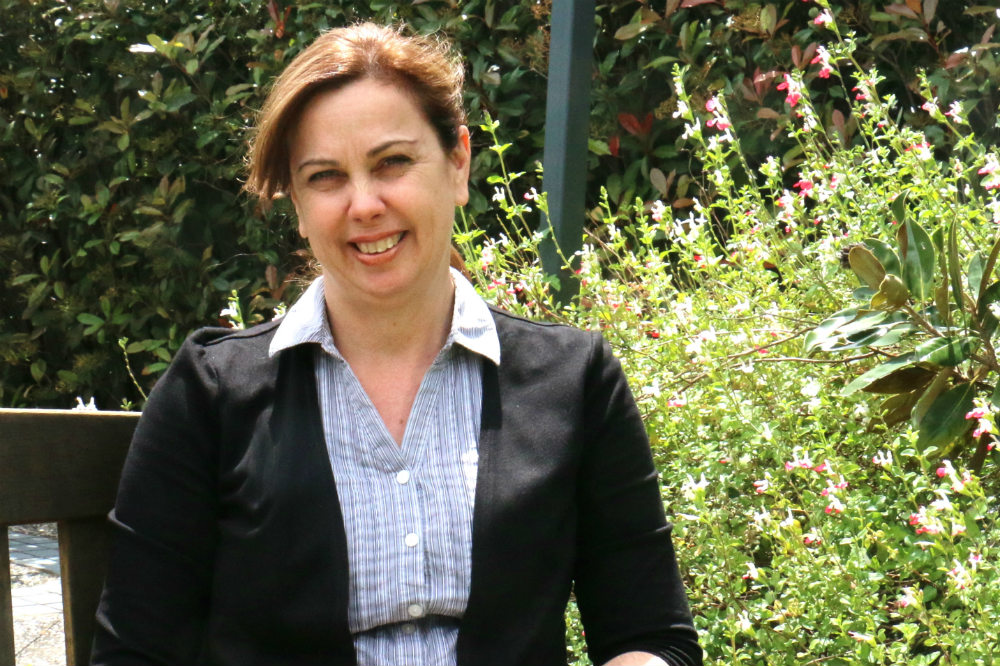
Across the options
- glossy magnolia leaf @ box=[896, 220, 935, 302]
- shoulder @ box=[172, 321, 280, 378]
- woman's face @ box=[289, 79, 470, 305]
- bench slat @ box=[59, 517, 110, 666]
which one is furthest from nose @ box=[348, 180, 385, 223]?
glossy magnolia leaf @ box=[896, 220, 935, 302]

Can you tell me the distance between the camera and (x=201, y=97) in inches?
204

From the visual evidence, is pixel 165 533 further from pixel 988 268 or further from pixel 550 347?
pixel 988 268

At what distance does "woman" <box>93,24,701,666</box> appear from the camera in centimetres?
175

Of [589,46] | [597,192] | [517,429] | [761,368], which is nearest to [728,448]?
[761,368]

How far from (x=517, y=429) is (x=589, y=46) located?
207cm

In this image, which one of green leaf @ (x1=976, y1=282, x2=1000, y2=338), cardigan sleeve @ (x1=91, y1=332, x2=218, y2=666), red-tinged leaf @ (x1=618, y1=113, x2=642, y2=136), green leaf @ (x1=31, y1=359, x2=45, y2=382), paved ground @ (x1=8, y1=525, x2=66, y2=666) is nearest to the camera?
cardigan sleeve @ (x1=91, y1=332, x2=218, y2=666)

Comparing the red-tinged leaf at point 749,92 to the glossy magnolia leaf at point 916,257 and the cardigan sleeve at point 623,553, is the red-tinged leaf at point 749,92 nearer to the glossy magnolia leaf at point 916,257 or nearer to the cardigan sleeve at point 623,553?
the glossy magnolia leaf at point 916,257

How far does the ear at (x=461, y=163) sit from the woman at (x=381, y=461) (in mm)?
15

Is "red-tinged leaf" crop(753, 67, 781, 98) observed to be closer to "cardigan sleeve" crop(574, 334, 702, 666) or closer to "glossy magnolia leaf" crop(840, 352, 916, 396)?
"glossy magnolia leaf" crop(840, 352, 916, 396)

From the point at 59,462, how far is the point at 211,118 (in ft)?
11.7

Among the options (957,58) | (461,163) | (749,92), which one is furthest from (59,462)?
(957,58)

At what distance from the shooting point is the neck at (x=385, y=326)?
1.95 meters

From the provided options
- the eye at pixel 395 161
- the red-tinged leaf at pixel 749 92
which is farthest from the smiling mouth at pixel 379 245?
the red-tinged leaf at pixel 749 92

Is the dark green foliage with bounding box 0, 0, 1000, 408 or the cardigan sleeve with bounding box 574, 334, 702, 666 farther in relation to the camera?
the dark green foliage with bounding box 0, 0, 1000, 408
